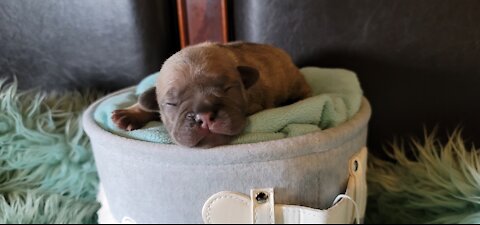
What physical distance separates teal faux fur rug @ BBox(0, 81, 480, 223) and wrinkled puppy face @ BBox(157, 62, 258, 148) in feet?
1.00

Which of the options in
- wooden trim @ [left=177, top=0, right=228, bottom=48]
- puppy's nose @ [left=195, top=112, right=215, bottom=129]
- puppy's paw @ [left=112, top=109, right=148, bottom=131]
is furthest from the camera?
wooden trim @ [left=177, top=0, right=228, bottom=48]

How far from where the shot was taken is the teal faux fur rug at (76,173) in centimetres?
84

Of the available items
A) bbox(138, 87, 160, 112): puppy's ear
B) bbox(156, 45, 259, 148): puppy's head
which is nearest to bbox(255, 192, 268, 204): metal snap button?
bbox(156, 45, 259, 148): puppy's head

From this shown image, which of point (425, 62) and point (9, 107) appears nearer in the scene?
point (9, 107)

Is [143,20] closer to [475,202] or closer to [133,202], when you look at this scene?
[133,202]

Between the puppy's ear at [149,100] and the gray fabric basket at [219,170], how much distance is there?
7 centimetres

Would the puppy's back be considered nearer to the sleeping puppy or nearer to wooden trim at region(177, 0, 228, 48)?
the sleeping puppy

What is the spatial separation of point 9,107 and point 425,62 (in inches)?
32.9

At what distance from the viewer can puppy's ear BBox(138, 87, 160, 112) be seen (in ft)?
2.58

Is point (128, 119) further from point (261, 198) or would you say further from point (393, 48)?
point (393, 48)

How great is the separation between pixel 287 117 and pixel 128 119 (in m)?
0.29

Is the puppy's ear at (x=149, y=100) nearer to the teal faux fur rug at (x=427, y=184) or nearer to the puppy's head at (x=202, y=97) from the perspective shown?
the puppy's head at (x=202, y=97)

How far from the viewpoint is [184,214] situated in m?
0.77

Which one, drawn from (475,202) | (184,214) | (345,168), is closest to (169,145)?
(184,214)
